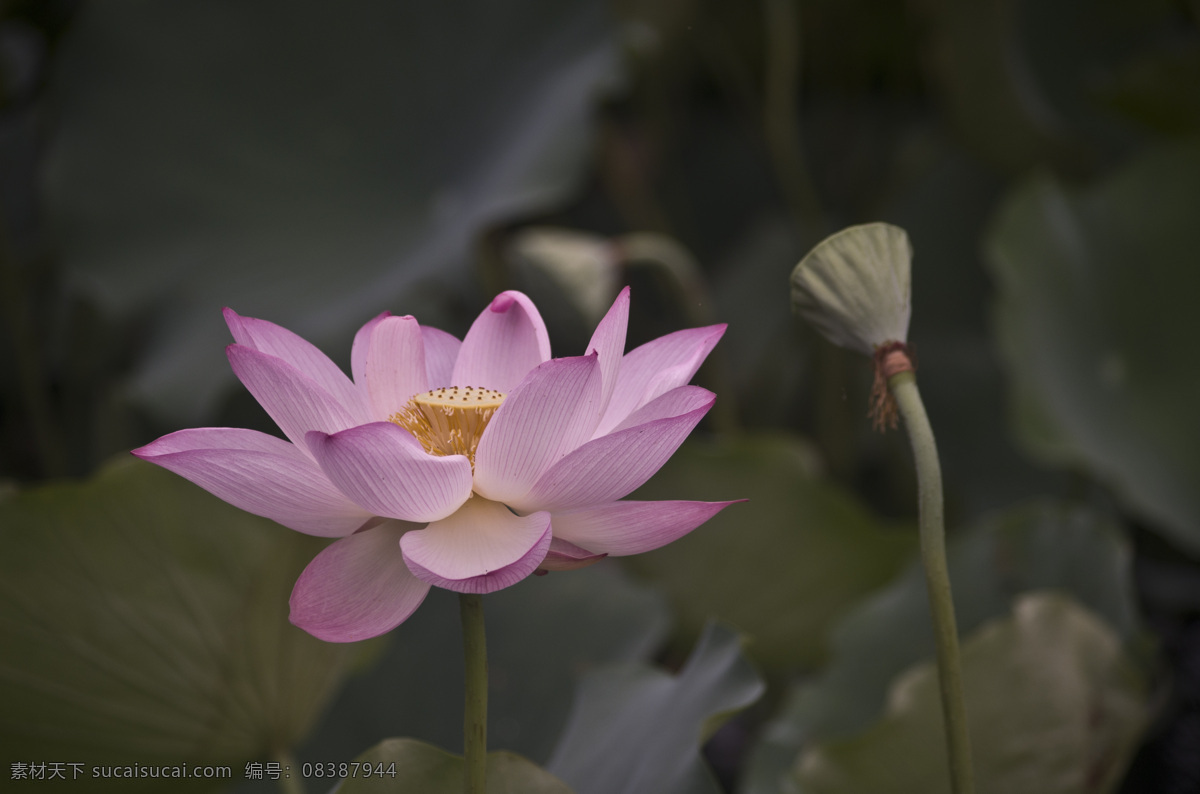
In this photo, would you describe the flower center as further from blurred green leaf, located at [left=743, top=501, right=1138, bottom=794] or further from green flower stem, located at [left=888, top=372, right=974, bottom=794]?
blurred green leaf, located at [left=743, top=501, right=1138, bottom=794]

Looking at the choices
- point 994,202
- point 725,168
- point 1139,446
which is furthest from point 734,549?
point 725,168

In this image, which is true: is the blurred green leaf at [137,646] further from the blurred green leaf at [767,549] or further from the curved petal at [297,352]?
the blurred green leaf at [767,549]

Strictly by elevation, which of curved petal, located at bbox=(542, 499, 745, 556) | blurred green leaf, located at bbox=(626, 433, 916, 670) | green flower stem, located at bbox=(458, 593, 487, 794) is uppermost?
curved petal, located at bbox=(542, 499, 745, 556)

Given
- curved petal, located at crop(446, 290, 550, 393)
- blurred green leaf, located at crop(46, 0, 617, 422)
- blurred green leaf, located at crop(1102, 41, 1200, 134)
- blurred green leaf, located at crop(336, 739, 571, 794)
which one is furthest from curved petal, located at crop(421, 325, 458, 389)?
blurred green leaf, located at crop(1102, 41, 1200, 134)

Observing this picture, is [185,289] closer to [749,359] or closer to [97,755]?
[97,755]

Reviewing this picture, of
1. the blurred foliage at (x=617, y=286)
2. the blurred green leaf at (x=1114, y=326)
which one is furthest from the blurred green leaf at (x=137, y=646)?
the blurred green leaf at (x=1114, y=326)

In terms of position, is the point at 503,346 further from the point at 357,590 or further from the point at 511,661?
the point at 511,661
